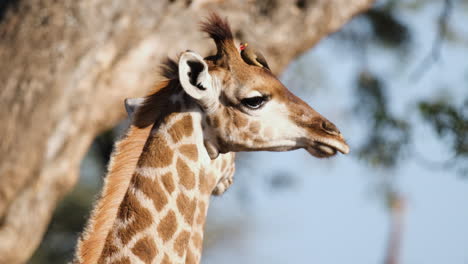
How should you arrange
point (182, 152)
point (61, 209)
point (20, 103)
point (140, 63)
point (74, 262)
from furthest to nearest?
point (61, 209) < point (140, 63) < point (20, 103) < point (182, 152) < point (74, 262)

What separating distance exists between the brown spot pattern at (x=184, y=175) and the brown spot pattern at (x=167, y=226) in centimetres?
17

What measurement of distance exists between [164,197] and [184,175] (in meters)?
0.16

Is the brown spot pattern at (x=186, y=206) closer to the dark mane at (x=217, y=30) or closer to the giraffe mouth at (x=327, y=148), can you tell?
the giraffe mouth at (x=327, y=148)

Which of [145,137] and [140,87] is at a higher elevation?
[140,87]

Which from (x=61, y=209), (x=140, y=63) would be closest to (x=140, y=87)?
(x=140, y=63)

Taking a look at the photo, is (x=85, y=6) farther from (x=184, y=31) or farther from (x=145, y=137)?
(x=145, y=137)

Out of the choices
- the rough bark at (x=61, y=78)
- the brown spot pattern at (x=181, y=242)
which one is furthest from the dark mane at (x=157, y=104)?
the rough bark at (x=61, y=78)

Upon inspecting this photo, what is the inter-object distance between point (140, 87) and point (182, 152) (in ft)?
15.4

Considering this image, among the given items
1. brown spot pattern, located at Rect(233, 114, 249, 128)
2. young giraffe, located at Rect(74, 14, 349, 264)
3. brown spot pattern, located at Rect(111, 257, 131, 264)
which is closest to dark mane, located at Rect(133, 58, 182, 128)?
young giraffe, located at Rect(74, 14, 349, 264)

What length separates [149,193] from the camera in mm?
3793

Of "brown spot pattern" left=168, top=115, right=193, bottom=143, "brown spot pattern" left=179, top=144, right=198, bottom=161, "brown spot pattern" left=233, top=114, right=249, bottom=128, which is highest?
"brown spot pattern" left=233, top=114, right=249, bottom=128

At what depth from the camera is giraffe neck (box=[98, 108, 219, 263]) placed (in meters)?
3.69

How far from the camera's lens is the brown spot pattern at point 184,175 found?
3881mm

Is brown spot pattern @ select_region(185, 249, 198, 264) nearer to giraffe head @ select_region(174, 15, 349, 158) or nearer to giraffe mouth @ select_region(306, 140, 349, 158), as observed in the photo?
giraffe head @ select_region(174, 15, 349, 158)
